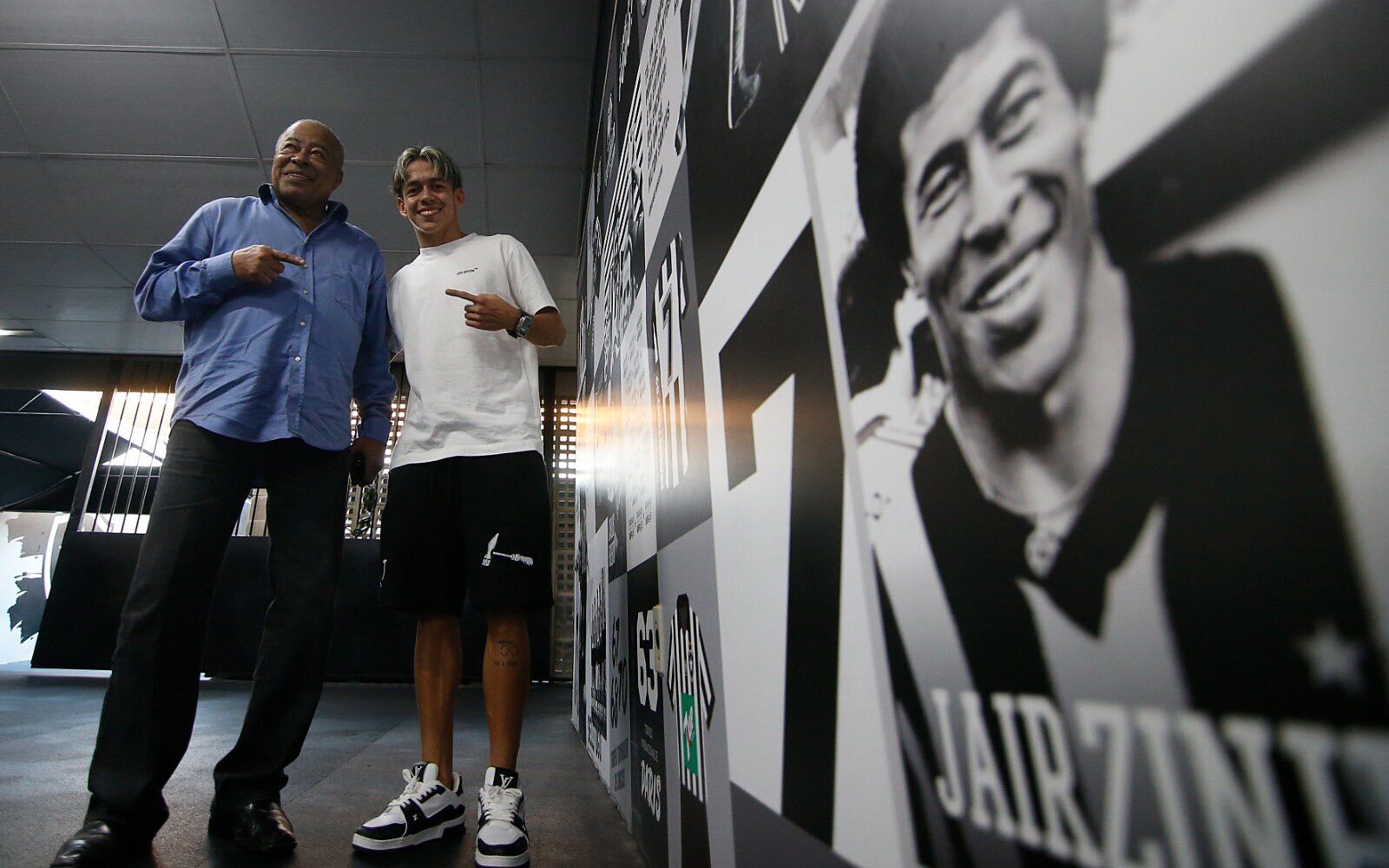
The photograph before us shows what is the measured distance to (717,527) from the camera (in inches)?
28.6

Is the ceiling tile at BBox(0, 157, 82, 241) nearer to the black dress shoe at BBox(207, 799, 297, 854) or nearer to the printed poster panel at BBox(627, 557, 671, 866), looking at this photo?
the black dress shoe at BBox(207, 799, 297, 854)

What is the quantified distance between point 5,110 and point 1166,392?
4348 millimetres

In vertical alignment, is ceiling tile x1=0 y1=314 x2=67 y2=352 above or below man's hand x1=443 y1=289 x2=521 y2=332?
above

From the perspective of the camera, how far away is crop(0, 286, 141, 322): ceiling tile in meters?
4.46

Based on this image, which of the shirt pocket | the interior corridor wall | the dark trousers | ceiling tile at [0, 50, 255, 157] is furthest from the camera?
ceiling tile at [0, 50, 255, 157]

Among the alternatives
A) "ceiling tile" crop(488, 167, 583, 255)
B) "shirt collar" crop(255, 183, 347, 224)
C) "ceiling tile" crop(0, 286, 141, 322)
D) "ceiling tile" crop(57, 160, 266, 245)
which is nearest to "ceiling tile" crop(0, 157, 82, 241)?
"ceiling tile" crop(57, 160, 266, 245)

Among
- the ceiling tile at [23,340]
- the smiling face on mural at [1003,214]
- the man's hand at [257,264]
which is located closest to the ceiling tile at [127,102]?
the man's hand at [257,264]

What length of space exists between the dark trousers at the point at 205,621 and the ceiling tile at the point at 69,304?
436 centimetres

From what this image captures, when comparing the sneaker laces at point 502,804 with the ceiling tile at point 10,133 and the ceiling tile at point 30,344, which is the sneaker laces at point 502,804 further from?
the ceiling tile at point 30,344

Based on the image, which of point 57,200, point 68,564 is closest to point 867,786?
point 57,200

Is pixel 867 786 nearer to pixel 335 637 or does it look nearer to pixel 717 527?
pixel 717 527

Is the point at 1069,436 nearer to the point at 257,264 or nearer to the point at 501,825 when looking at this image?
the point at 501,825

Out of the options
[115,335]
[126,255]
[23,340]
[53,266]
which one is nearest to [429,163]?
[126,255]

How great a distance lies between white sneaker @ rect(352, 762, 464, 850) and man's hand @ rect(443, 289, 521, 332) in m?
0.74
